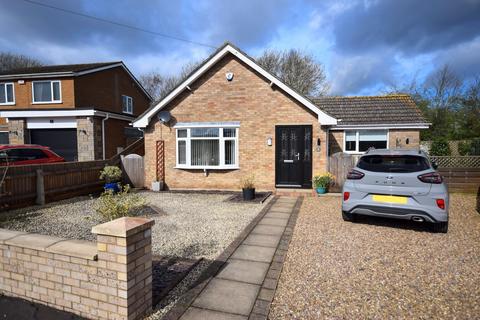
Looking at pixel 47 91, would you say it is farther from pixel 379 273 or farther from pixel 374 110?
pixel 379 273

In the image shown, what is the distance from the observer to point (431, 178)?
16.9 ft

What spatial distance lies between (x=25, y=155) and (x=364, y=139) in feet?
45.8

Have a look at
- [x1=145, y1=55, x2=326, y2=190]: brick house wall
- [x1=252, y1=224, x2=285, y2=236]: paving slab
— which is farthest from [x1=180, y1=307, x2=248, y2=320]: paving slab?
[x1=145, y1=55, x2=326, y2=190]: brick house wall

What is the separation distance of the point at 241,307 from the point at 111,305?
1.28 m

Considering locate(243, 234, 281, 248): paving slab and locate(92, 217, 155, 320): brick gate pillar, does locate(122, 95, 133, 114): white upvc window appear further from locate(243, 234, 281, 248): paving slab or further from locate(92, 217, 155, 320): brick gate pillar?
locate(92, 217, 155, 320): brick gate pillar

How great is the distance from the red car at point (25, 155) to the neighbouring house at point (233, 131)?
3471 millimetres

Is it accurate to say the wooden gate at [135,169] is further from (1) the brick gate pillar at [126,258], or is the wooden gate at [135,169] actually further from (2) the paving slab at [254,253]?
(1) the brick gate pillar at [126,258]

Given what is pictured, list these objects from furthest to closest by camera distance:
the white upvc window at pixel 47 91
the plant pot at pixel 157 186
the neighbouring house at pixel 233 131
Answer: the white upvc window at pixel 47 91, the plant pot at pixel 157 186, the neighbouring house at pixel 233 131

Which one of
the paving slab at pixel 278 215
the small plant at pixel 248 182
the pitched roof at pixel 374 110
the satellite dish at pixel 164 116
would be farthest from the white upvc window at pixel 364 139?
the satellite dish at pixel 164 116

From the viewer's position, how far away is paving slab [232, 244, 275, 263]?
13.9 feet

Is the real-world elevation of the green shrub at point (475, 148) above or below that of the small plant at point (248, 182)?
above

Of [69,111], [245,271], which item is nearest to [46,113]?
[69,111]

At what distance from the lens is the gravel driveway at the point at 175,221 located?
481 centimetres

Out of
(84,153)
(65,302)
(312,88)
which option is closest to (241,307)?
(65,302)
